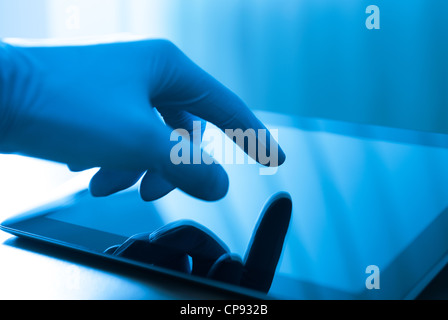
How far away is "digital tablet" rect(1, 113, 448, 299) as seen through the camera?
0.50m

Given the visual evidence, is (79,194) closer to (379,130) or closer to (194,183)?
(194,183)

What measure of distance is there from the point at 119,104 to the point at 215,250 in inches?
8.5

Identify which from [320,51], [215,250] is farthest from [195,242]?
[320,51]

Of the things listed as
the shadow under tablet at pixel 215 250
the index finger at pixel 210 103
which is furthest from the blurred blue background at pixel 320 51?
the shadow under tablet at pixel 215 250

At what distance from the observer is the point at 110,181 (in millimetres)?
667

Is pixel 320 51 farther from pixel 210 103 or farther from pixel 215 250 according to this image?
pixel 215 250

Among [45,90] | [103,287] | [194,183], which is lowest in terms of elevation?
[103,287]

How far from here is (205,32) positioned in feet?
1.91

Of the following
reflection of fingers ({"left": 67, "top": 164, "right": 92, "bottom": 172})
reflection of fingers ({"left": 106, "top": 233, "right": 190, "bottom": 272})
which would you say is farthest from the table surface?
reflection of fingers ({"left": 67, "top": 164, "right": 92, "bottom": 172})

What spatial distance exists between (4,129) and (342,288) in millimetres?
457

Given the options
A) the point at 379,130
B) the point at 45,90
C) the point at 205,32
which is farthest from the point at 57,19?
the point at 379,130

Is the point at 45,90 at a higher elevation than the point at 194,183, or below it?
higher

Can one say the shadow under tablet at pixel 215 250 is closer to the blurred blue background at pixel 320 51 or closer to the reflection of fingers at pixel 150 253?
the reflection of fingers at pixel 150 253
